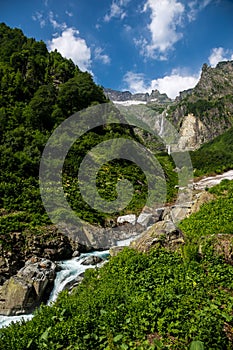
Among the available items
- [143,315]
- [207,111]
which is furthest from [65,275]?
[207,111]

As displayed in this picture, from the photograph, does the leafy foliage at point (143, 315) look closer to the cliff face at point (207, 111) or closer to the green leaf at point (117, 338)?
the green leaf at point (117, 338)

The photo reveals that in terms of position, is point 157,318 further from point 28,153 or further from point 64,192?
point 28,153

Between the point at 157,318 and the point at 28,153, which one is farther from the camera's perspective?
the point at 28,153

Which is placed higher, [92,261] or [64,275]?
[92,261]

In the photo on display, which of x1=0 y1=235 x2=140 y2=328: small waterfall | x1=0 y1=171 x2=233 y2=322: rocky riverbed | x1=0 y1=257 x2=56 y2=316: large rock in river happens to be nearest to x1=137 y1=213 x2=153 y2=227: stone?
x1=0 y1=171 x2=233 y2=322: rocky riverbed

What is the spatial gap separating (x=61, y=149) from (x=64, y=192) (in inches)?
259

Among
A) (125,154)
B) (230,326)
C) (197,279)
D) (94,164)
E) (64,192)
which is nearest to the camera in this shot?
(230,326)

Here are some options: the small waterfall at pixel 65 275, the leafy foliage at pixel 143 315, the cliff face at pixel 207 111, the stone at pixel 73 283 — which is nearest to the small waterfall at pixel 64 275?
the small waterfall at pixel 65 275

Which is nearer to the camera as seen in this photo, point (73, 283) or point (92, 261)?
point (73, 283)

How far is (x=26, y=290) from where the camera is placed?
39.8 feet

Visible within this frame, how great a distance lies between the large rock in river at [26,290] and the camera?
1195 cm

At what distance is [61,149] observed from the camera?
28.8 metres

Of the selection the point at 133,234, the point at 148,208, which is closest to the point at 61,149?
the point at 148,208

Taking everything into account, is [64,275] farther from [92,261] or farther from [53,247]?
[53,247]
